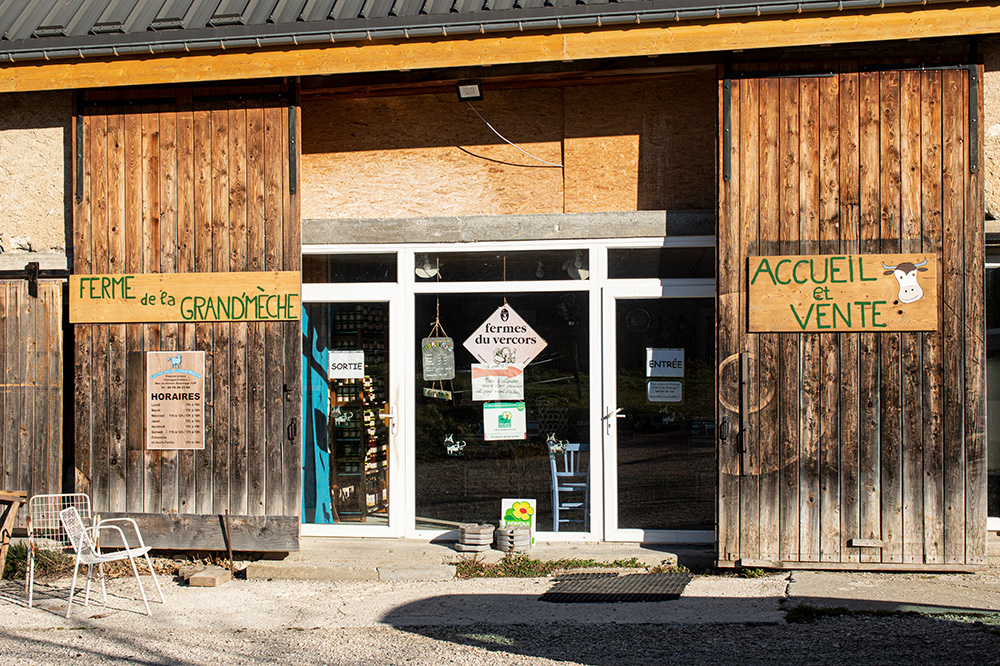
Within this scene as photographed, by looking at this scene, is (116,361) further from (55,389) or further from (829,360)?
(829,360)

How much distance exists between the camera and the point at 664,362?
24.0 feet

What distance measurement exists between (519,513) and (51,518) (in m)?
3.63

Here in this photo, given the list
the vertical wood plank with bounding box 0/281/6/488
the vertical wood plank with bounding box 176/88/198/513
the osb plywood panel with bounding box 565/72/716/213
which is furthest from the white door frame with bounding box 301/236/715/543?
the vertical wood plank with bounding box 0/281/6/488

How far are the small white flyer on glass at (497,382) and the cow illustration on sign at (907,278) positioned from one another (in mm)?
2893

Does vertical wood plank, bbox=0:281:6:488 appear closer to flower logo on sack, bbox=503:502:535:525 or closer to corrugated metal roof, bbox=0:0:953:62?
corrugated metal roof, bbox=0:0:953:62

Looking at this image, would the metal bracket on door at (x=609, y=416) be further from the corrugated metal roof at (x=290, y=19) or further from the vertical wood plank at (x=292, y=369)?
the corrugated metal roof at (x=290, y=19)

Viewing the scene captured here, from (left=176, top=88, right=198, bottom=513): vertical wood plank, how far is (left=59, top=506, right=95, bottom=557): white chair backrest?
3.29ft

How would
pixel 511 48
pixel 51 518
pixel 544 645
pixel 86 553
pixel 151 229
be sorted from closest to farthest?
pixel 544 645
pixel 86 553
pixel 511 48
pixel 51 518
pixel 151 229

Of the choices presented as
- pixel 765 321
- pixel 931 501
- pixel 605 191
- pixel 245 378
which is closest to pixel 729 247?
pixel 765 321

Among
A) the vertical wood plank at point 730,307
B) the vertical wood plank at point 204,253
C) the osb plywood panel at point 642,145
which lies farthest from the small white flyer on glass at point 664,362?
the vertical wood plank at point 204,253

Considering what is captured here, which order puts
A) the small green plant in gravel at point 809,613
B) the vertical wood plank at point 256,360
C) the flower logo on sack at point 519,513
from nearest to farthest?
the small green plant in gravel at point 809,613 → the vertical wood plank at point 256,360 → the flower logo on sack at point 519,513

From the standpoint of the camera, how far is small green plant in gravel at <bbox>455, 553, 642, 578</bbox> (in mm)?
6910

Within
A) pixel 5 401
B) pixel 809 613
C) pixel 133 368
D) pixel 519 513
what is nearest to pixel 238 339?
pixel 133 368

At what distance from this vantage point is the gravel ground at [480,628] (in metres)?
5.01
